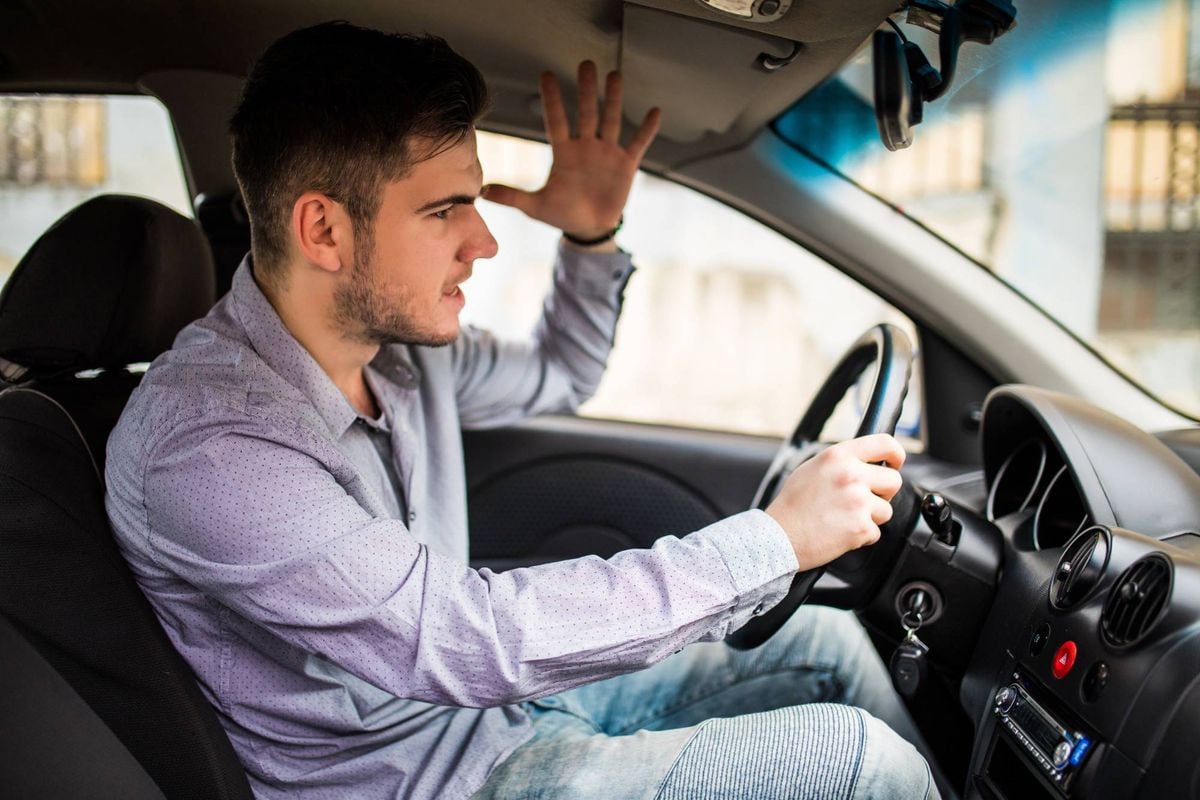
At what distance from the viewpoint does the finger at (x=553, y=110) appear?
1.75 meters

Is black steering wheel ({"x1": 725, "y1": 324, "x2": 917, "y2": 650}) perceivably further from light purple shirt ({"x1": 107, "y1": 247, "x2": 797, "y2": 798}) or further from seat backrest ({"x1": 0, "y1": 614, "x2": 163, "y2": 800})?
seat backrest ({"x1": 0, "y1": 614, "x2": 163, "y2": 800})

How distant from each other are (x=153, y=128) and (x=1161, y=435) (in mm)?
1879

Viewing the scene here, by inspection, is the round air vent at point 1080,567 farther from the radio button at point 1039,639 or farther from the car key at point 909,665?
the car key at point 909,665

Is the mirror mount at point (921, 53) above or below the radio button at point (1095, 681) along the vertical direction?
above

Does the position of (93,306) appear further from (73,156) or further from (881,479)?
(73,156)

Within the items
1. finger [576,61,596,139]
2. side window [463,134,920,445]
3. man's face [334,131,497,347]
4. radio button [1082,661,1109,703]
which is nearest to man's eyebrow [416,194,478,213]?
man's face [334,131,497,347]

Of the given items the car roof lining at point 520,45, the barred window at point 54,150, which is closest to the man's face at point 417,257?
the car roof lining at point 520,45

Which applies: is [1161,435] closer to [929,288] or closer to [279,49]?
[929,288]

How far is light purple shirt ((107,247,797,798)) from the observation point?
1.13 m

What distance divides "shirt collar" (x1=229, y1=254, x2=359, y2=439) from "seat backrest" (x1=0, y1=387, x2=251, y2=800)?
0.28 metres

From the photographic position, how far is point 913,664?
56.7 inches

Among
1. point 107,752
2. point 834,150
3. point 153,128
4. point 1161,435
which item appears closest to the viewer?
point 107,752

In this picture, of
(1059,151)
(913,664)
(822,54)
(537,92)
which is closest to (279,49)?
(537,92)

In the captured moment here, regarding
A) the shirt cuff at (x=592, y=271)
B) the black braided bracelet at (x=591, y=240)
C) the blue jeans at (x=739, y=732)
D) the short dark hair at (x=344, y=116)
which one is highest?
the short dark hair at (x=344, y=116)
